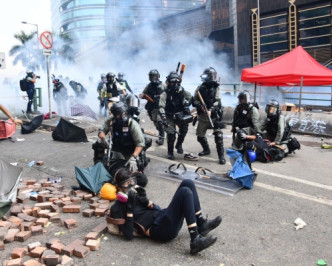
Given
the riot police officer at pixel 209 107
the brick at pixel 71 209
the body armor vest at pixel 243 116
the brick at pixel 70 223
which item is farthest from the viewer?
the body armor vest at pixel 243 116

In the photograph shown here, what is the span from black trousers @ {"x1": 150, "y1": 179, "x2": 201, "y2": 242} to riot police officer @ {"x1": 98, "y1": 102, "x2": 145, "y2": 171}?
1410mm

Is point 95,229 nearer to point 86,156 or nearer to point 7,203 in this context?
point 7,203

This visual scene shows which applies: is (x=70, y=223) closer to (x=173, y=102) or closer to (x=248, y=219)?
(x=248, y=219)

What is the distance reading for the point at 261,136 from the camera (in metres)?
6.46

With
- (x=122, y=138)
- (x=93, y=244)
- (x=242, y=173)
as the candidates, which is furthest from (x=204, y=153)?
(x=93, y=244)

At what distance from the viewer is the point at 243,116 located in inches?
261

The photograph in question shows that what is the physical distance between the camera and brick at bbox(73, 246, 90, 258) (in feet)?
9.70

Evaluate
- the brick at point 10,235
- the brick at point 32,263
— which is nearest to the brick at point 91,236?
the brick at point 32,263

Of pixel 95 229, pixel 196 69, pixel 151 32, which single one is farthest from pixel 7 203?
pixel 151 32

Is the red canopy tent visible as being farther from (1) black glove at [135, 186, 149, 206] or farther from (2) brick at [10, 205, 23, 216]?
(2) brick at [10, 205, 23, 216]

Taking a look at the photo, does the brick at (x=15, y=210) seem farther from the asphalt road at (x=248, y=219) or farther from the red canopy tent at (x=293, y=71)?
the red canopy tent at (x=293, y=71)

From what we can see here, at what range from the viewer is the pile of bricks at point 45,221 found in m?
2.95

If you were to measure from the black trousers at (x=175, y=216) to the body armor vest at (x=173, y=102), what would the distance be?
12.3ft

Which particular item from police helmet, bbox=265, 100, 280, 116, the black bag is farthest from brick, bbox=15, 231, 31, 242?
the black bag
